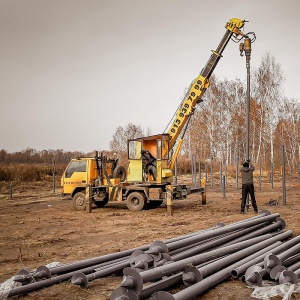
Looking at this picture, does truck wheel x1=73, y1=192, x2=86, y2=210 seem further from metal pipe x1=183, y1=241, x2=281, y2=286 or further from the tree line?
the tree line

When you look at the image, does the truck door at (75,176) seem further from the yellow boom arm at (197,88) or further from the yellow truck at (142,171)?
the yellow boom arm at (197,88)

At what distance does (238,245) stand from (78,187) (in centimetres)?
1044

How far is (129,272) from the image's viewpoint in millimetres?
4199

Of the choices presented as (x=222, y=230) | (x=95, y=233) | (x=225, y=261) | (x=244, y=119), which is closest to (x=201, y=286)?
(x=225, y=261)

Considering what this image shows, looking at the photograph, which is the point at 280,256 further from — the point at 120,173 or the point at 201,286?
the point at 120,173

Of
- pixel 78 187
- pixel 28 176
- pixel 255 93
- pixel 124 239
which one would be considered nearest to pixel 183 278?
pixel 124 239

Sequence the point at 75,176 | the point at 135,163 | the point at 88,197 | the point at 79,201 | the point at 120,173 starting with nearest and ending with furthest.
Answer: the point at 88,197
the point at 135,163
the point at 79,201
the point at 75,176
the point at 120,173

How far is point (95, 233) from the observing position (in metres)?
10.5

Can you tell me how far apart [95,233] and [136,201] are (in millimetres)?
4355

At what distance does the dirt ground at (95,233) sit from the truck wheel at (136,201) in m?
0.25

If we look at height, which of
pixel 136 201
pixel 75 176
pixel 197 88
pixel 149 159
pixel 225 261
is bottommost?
pixel 225 261

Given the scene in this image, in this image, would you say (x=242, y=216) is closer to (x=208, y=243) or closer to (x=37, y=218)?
(x=208, y=243)

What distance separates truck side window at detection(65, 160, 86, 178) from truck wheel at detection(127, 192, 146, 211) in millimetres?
2662

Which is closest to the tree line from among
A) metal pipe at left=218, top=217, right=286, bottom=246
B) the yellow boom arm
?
the yellow boom arm
